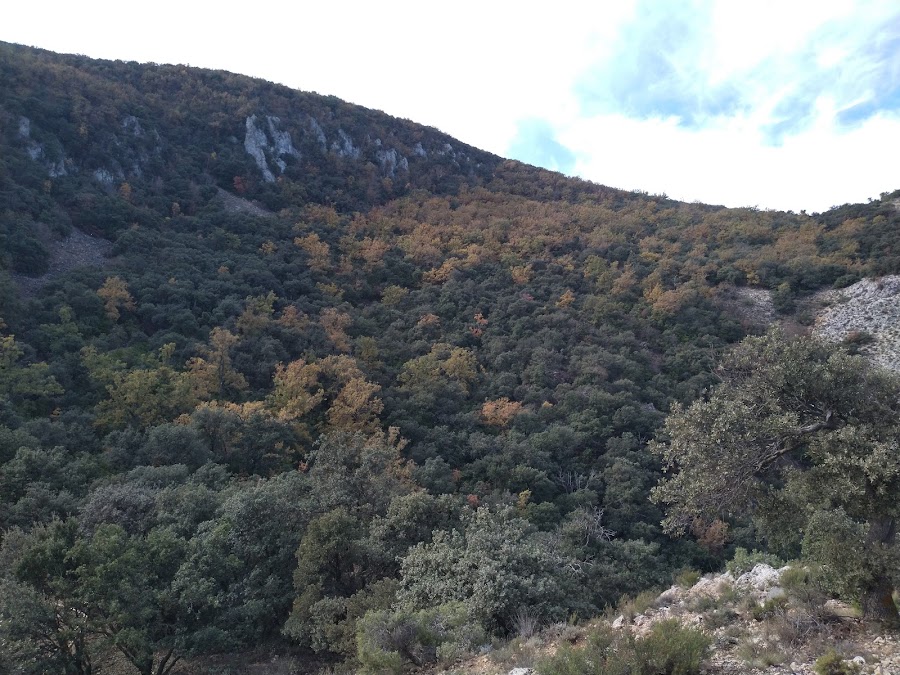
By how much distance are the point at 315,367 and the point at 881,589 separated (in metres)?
25.7

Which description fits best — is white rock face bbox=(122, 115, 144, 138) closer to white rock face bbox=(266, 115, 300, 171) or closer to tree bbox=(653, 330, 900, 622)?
white rock face bbox=(266, 115, 300, 171)

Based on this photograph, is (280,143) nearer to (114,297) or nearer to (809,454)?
(114,297)

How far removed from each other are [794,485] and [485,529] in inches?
256

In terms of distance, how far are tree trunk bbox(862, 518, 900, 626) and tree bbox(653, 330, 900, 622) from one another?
0.01 metres

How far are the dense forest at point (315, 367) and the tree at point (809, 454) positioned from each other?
147 centimetres

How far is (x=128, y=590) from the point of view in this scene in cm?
994

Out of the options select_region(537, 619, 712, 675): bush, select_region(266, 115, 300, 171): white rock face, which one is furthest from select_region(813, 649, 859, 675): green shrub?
select_region(266, 115, 300, 171): white rock face

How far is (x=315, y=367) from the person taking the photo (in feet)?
93.3

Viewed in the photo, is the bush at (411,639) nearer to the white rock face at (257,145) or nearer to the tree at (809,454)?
the tree at (809,454)

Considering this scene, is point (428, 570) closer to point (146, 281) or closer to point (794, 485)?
point (794, 485)

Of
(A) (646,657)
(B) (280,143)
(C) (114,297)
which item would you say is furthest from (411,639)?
(B) (280,143)

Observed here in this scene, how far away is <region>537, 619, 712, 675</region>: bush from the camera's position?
5309 millimetres

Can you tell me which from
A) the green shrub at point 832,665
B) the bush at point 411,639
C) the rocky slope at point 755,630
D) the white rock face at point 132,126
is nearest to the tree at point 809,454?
the rocky slope at point 755,630

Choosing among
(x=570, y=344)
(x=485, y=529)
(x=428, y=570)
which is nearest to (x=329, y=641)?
(x=428, y=570)
